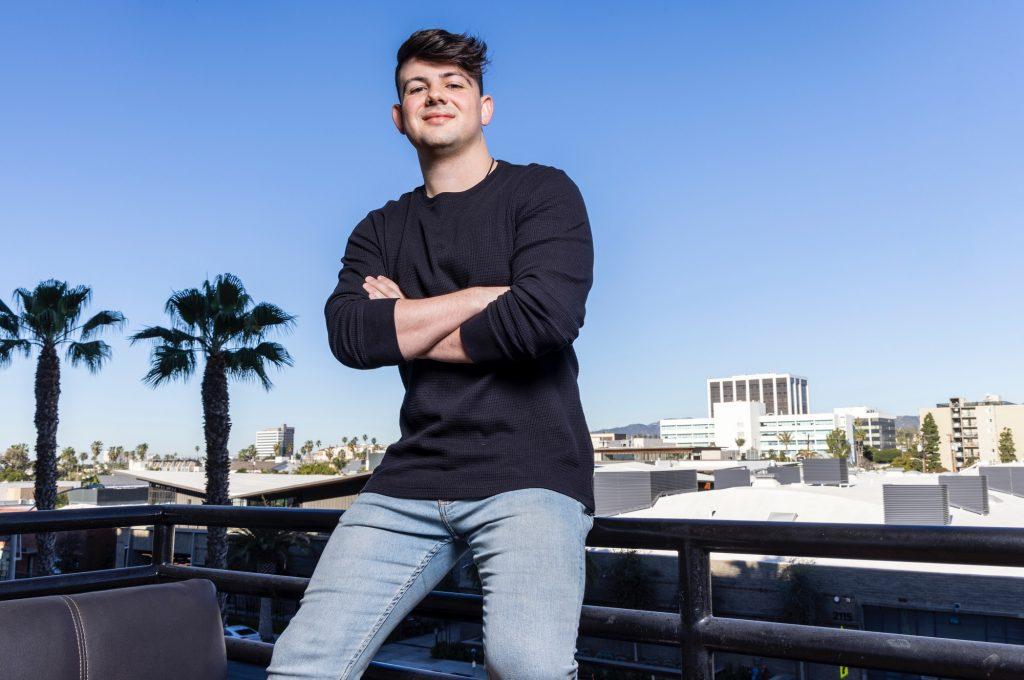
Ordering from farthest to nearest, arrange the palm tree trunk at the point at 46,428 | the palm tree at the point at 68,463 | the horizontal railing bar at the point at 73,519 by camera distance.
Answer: the palm tree at the point at 68,463 < the palm tree trunk at the point at 46,428 < the horizontal railing bar at the point at 73,519

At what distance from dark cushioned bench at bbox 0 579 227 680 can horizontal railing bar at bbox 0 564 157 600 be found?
27.4 inches

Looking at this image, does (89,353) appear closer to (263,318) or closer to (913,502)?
(263,318)

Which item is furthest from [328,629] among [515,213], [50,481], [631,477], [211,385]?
[631,477]

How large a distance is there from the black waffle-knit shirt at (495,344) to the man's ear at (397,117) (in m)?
0.16

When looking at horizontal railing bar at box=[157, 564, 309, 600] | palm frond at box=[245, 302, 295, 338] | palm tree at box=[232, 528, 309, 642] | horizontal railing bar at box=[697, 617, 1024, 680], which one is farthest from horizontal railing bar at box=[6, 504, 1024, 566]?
palm tree at box=[232, 528, 309, 642]

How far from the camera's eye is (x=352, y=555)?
127 centimetres

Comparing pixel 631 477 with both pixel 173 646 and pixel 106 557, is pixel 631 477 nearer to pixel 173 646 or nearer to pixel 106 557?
pixel 106 557

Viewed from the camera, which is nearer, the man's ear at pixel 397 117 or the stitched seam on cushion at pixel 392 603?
the stitched seam on cushion at pixel 392 603

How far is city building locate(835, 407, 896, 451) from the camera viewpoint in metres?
158

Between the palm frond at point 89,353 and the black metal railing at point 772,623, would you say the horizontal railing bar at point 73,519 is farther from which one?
the palm frond at point 89,353

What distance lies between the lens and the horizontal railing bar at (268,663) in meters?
1.64

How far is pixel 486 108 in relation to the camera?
150 centimetres

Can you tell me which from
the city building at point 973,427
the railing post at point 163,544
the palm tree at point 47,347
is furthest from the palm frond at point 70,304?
the city building at point 973,427

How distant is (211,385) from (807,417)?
14093cm
